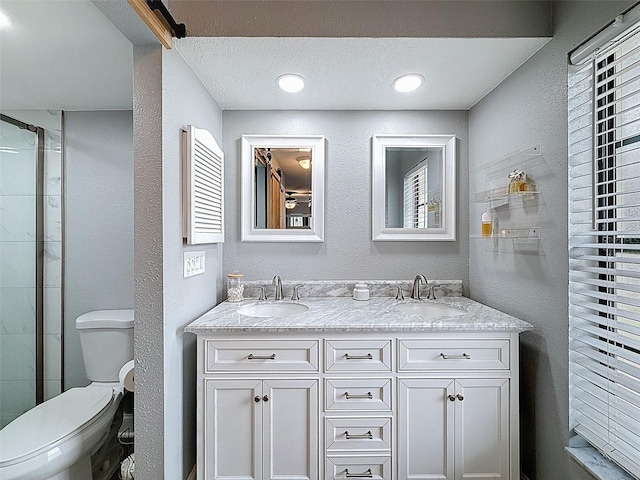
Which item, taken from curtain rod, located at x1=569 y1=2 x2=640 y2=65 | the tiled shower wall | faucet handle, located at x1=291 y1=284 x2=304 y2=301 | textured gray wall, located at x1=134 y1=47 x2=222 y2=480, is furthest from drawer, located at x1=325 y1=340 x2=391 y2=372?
the tiled shower wall

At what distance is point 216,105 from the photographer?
2131 millimetres

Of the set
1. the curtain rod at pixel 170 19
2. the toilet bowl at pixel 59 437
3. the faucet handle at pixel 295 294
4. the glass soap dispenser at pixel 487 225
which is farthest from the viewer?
the faucet handle at pixel 295 294

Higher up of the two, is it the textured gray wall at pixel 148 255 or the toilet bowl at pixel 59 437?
the textured gray wall at pixel 148 255

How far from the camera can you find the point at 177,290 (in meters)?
1.56

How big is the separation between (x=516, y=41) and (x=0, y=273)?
3096mm

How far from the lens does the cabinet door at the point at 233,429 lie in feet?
5.11

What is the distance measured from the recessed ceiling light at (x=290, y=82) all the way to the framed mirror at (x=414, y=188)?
24.9 inches

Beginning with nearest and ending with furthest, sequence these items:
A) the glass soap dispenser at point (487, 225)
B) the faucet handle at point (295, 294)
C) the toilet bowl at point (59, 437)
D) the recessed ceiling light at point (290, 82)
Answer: the toilet bowl at point (59, 437) < the recessed ceiling light at point (290, 82) < the glass soap dispenser at point (487, 225) < the faucet handle at point (295, 294)

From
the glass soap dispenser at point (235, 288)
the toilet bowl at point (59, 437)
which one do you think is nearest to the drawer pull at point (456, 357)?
Result: the glass soap dispenser at point (235, 288)

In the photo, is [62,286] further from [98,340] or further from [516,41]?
[516,41]

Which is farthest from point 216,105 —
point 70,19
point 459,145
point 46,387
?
point 46,387

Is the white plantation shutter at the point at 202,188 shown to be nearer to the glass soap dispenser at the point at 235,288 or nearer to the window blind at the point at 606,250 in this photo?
the glass soap dispenser at the point at 235,288

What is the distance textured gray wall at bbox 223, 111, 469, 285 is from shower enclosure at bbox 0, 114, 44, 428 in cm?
122

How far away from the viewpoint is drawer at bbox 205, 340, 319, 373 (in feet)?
5.14
